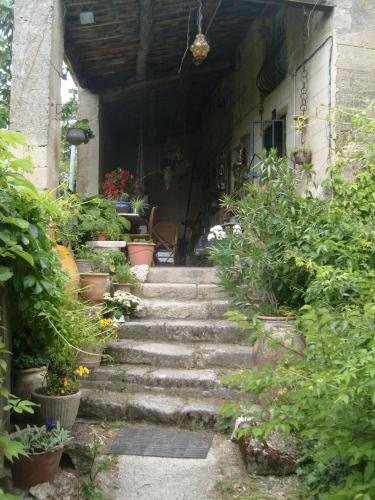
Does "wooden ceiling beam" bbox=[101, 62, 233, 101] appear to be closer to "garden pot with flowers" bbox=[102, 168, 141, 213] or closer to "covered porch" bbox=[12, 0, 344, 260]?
"covered porch" bbox=[12, 0, 344, 260]

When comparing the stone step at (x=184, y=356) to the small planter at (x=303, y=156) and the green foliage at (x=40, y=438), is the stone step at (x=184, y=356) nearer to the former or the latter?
the green foliage at (x=40, y=438)

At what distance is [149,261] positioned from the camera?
6.54m

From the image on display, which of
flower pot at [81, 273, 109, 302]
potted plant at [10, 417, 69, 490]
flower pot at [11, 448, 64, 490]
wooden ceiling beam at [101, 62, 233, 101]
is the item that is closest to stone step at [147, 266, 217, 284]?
flower pot at [81, 273, 109, 302]

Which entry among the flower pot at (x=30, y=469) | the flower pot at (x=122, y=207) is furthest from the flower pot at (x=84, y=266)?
the flower pot at (x=30, y=469)

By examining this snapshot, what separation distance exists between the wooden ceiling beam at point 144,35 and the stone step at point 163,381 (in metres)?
4.41

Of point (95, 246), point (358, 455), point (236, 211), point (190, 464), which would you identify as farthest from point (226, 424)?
point (95, 246)

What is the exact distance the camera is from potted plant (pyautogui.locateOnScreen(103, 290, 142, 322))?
470 cm

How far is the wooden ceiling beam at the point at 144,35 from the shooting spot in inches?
238

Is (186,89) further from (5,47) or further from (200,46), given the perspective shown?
(5,47)

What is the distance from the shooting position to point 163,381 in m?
3.89

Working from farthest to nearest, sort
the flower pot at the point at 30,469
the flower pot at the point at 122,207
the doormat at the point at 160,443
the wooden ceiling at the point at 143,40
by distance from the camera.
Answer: the flower pot at the point at 122,207, the wooden ceiling at the point at 143,40, the doormat at the point at 160,443, the flower pot at the point at 30,469

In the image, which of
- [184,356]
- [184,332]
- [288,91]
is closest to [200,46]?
[288,91]

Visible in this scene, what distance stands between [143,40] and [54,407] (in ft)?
18.0

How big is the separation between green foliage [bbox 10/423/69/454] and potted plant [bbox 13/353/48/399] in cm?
51
